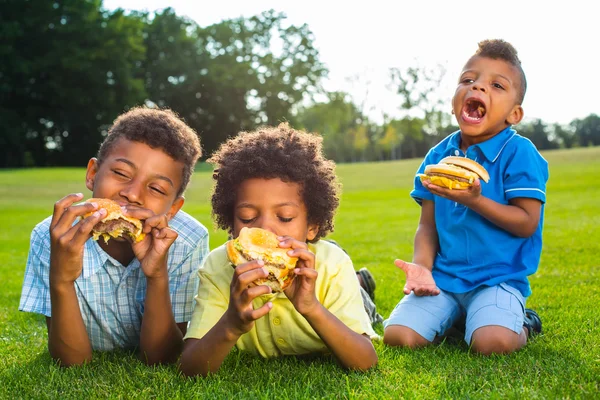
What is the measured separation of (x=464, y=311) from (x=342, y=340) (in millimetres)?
1568

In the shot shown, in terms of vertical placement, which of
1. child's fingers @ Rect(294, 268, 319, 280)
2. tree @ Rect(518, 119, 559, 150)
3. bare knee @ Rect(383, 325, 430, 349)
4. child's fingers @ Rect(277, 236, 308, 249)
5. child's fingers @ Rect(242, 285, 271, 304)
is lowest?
bare knee @ Rect(383, 325, 430, 349)

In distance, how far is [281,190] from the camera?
317 cm

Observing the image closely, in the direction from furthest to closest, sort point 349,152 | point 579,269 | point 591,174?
Answer: 1. point 349,152
2. point 591,174
3. point 579,269

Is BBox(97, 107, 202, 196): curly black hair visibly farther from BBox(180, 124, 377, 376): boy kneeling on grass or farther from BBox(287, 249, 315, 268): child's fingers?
BBox(287, 249, 315, 268): child's fingers

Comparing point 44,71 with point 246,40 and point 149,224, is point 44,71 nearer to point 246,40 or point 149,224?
point 246,40

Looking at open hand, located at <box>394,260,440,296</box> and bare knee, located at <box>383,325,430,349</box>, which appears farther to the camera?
open hand, located at <box>394,260,440,296</box>

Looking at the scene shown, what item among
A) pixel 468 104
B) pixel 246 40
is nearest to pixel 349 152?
pixel 246 40

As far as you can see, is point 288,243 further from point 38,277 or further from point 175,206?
point 38,277

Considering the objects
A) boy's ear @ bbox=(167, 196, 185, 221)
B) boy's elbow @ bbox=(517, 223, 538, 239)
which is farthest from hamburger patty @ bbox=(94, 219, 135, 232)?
boy's elbow @ bbox=(517, 223, 538, 239)

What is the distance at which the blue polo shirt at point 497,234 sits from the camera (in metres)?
3.99

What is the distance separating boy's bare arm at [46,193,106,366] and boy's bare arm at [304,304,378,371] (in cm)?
116

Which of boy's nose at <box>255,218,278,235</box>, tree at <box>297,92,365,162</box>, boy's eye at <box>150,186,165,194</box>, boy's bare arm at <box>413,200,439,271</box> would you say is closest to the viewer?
boy's nose at <box>255,218,278,235</box>

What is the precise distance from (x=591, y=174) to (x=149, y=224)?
83.0 feet

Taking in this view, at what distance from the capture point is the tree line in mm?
44156
